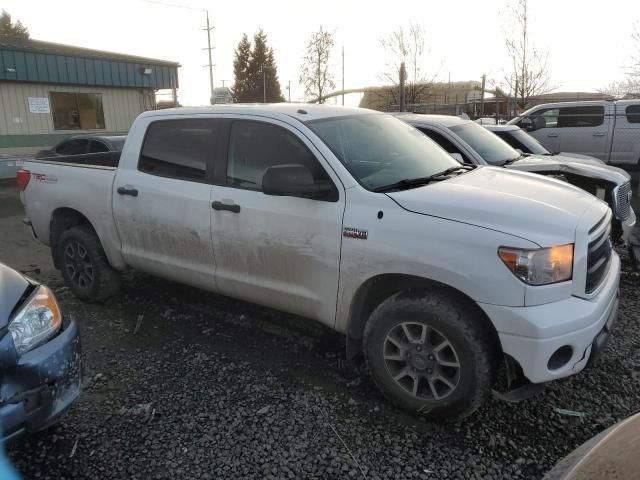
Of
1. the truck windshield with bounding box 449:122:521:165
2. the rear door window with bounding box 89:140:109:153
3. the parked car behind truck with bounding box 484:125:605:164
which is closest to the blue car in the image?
the truck windshield with bounding box 449:122:521:165

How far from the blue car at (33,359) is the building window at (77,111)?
14881mm

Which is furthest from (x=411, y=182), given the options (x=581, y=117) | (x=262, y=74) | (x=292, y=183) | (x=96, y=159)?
(x=262, y=74)

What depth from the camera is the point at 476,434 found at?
295cm

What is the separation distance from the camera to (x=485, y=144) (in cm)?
667

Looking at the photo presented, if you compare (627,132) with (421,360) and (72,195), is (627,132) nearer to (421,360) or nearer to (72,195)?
(421,360)

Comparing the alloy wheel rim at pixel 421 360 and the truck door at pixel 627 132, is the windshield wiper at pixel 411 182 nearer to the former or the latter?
the alloy wheel rim at pixel 421 360

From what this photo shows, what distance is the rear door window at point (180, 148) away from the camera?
12.8ft

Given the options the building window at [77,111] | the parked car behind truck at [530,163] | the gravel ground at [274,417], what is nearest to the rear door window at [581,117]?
the parked car behind truck at [530,163]

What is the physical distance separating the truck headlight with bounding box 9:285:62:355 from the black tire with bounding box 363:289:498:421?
178 cm

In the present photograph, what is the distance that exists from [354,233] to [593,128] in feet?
35.4

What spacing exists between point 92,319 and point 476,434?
347 cm

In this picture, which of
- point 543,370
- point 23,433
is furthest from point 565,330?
point 23,433

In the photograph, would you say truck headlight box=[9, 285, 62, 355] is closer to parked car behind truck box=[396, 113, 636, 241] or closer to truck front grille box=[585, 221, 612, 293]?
truck front grille box=[585, 221, 612, 293]

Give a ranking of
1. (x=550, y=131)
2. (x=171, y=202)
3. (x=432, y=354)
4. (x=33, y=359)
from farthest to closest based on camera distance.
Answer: (x=550, y=131)
(x=171, y=202)
(x=432, y=354)
(x=33, y=359)
